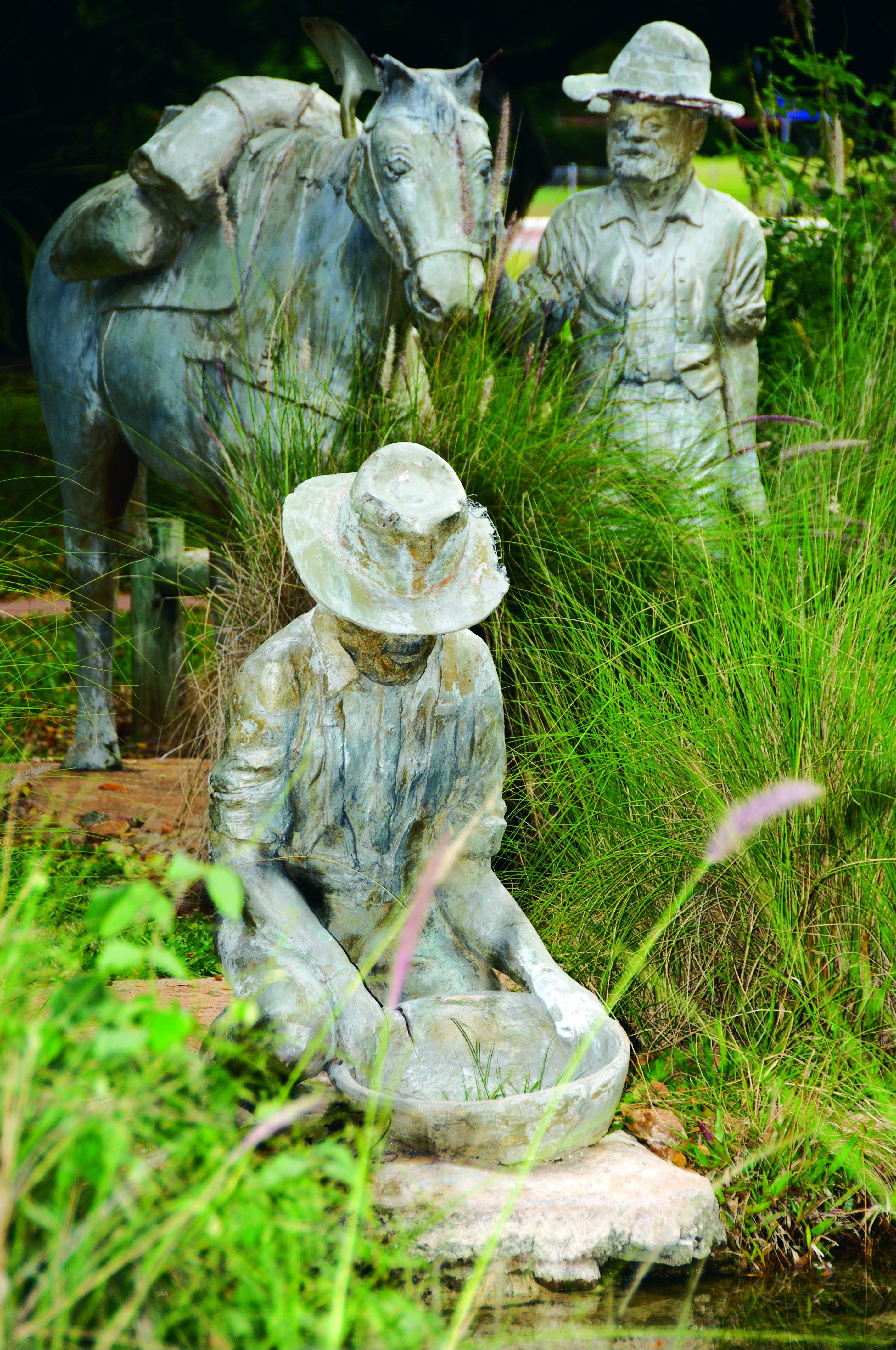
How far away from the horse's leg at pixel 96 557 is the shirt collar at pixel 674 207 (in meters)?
1.93

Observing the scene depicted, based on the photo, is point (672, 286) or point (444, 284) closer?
point (444, 284)

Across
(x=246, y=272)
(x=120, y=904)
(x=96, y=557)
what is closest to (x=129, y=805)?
(x=96, y=557)

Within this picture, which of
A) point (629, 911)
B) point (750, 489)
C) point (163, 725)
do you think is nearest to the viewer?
point (629, 911)

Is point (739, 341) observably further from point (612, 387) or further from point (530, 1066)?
point (530, 1066)

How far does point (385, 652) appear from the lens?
266 cm

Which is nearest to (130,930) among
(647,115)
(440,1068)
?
(440,1068)

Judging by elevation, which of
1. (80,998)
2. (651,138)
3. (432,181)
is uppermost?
(651,138)

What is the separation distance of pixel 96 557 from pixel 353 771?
2945mm

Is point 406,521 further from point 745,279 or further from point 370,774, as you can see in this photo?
point 745,279

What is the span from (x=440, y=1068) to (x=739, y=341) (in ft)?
10.4

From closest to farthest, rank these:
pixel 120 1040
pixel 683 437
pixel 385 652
→ pixel 120 1040 < pixel 385 652 < pixel 683 437

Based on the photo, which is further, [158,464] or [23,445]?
[23,445]

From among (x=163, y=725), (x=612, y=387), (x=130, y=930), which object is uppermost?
(x=612, y=387)

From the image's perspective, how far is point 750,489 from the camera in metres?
4.43
